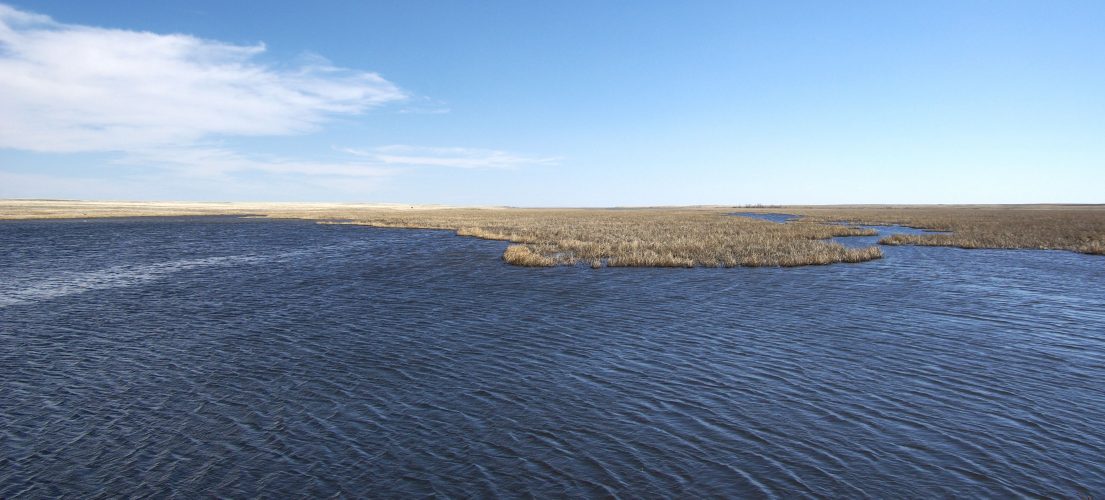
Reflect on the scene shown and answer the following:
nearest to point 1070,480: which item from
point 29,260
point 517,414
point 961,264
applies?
point 517,414

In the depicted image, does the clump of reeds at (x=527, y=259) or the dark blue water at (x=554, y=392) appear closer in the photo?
the dark blue water at (x=554, y=392)

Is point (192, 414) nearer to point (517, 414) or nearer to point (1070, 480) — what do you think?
point (517, 414)

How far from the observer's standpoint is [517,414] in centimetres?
966

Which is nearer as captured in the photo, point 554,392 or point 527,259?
point 554,392

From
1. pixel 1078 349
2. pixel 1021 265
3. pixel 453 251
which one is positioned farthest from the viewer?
pixel 453 251

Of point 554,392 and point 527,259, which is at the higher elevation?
point 527,259

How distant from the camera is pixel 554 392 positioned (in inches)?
424

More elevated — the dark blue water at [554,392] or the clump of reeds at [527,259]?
the clump of reeds at [527,259]

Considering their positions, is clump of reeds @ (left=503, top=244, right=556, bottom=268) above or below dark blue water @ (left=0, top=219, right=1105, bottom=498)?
above

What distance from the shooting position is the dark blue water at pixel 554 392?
7.47 meters

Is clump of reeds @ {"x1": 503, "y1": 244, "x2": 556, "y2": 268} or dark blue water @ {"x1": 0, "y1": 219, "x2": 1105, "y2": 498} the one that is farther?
clump of reeds @ {"x1": 503, "y1": 244, "x2": 556, "y2": 268}

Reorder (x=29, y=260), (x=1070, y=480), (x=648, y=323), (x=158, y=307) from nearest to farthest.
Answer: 1. (x=1070, y=480)
2. (x=648, y=323)
3. (x=158, y=307)
4. (x=29, y=260)

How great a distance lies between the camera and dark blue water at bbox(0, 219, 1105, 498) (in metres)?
7.47

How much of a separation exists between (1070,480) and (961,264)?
94.4ft
